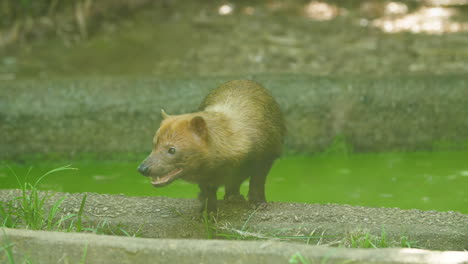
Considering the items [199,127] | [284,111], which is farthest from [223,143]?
[284,111]

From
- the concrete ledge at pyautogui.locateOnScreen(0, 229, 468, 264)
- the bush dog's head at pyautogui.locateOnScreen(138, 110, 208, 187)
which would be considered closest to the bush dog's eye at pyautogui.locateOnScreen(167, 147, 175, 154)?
the bush dog's head at pyautogui.locateOnScreen(138, 110, 208, 187)

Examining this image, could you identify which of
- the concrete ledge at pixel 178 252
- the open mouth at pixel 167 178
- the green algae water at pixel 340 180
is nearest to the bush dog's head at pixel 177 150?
the open mouth at pixel 167 178

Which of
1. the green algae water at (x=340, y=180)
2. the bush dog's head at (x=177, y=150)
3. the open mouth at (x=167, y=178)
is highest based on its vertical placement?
the bush dog's head at (x=177, y=150)

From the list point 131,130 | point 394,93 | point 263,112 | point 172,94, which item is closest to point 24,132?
point 131,130

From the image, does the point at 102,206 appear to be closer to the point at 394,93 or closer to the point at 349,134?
the point at 349,134

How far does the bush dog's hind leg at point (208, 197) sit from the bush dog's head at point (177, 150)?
31 centimetres

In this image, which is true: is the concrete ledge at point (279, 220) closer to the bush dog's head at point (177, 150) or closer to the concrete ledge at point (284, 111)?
the bush dog's head at point (177, 150)

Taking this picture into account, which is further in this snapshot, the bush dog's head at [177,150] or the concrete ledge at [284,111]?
the concrete ledge at [284,111]

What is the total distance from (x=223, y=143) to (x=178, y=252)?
1024 millimetres

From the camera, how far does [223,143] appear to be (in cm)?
420

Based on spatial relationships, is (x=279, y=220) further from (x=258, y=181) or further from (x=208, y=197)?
(x=208, y=197)

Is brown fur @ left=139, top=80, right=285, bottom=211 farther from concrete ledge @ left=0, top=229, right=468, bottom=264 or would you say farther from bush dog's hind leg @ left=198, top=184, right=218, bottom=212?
concrete ledge @ left=0, top=229, right=468, bottom=264

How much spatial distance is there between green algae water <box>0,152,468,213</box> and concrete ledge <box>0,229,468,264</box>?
2.17 meters

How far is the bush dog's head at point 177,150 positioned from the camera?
3.96 metres
